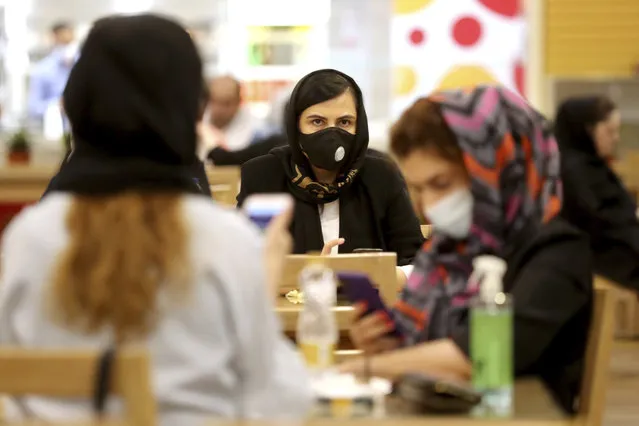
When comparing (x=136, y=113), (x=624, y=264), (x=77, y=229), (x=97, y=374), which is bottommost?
(x=624, y=264)

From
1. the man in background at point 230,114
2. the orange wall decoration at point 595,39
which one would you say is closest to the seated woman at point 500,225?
the man in background at point 230,114

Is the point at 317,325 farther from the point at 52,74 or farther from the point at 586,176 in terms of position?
the point at 52,74

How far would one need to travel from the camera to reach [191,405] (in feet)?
5.63

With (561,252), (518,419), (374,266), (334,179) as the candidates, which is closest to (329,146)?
(334,179)

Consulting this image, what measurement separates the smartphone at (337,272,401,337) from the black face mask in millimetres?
1290

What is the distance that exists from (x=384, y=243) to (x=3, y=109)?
6.99 metres

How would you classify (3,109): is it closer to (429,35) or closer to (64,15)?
(64,15)

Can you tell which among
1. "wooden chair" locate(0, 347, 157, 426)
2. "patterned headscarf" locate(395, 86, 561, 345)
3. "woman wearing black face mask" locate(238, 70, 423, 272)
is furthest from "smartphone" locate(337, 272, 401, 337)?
"woman wearing black face mask" locate(238, 70, 423, 272)

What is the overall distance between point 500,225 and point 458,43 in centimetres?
774

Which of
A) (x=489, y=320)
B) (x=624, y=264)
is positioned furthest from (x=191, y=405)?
(x=624, y=264)

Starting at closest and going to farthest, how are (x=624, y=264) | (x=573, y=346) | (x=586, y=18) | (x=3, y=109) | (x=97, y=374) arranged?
1. (x=97, y=374)
2. (x=573, y=346)
3. (x=624, y=264)
4. (x=586, y=18)
5. (x=3, y=109)

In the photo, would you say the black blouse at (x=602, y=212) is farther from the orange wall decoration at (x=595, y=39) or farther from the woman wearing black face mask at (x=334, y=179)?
the orange wall decoration at (x=595, y=39)

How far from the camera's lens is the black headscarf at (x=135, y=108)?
1.72 meters

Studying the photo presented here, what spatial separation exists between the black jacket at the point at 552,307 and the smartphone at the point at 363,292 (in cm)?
17
